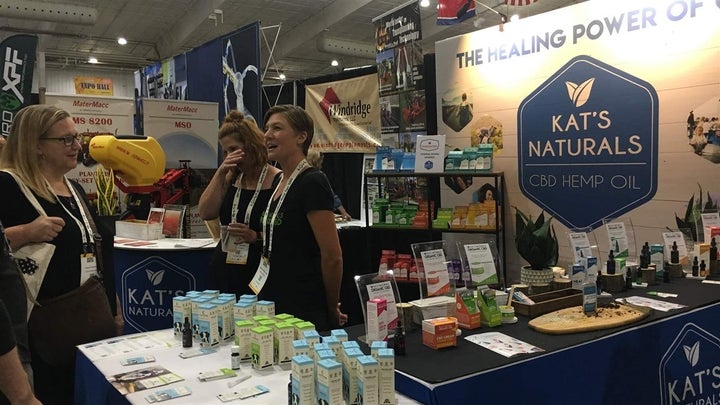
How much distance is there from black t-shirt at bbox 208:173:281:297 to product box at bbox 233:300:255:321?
82 centimetres

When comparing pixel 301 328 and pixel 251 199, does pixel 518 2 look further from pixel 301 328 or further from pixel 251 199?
pixel 301 328

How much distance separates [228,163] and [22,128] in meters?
0.95

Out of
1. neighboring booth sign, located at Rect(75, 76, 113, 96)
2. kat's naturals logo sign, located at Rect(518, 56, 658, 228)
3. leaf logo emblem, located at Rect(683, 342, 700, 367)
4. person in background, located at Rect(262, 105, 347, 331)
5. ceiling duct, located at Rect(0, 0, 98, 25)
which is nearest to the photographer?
leaf logo emblem, located at Rect(683, 342, 700, 367)

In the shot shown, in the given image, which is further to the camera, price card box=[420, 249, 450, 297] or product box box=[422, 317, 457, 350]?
price card box=[420, 249, 450, 297]

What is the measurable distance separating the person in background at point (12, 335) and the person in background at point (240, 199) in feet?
3.59

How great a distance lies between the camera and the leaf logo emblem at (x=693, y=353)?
2.13 metres

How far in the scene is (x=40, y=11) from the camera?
792 cm

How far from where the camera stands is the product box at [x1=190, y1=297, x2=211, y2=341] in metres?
1.91

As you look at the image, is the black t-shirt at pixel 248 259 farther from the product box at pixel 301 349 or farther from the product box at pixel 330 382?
the product box at pixel 330 382

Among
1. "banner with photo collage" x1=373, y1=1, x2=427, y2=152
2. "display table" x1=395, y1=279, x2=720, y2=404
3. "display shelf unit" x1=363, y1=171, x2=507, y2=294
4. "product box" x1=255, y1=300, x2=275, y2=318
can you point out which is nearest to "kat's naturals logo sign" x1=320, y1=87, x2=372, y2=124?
"banner with photo collage" x1=373, y1=1, x2=427, y2=152

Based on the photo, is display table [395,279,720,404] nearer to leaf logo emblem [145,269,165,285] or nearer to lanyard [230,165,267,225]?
lanyard [230,165,267,225]

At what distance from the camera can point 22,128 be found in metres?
2.06

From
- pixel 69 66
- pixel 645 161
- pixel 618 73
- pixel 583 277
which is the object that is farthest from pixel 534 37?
pixel 69 66

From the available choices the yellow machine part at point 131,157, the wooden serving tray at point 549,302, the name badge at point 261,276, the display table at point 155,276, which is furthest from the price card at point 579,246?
the yellow machine part at point 131,157
